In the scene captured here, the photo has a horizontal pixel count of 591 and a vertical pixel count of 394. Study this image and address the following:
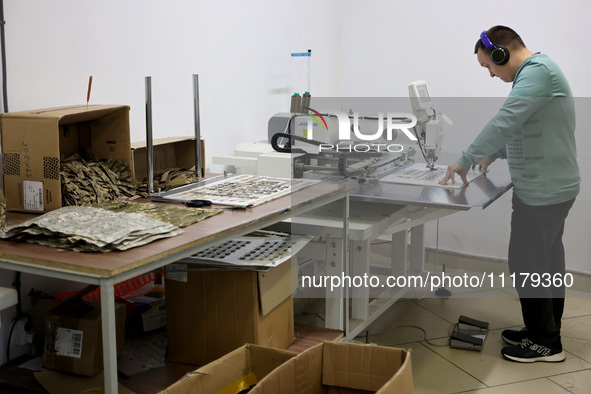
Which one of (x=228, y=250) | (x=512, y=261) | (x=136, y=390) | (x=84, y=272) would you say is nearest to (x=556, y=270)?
(x=512, y=261)

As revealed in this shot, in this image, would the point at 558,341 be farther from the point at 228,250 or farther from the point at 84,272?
the point at 84,272

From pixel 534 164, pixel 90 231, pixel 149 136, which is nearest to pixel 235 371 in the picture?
pixel 90 231

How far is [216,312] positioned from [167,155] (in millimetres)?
739

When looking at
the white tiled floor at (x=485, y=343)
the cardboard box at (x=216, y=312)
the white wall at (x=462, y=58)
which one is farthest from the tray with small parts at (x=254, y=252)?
the white wall at (x=462, y=58)

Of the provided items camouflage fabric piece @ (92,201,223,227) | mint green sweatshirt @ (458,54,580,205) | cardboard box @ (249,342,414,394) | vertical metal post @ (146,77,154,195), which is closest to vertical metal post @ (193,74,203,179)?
vertical metal post @ (146,77,154,195)

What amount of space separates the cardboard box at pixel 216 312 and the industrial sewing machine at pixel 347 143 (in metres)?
0.83

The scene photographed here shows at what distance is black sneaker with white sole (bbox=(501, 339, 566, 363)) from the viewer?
2.85 meters

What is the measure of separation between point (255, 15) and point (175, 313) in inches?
78.9

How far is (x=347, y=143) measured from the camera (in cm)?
301

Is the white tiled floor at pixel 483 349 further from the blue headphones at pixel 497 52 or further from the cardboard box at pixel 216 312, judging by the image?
the blue headphones at pixel 497 52

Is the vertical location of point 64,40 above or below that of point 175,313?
above

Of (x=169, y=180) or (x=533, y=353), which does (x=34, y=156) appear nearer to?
(x=169, y=180)

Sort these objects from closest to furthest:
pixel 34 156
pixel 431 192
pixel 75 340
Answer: pixel 34 156, pixel 75 340, pixel 431 192

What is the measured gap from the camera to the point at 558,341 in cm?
289
